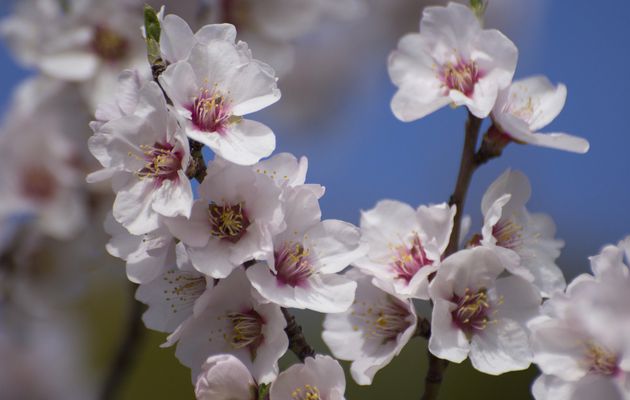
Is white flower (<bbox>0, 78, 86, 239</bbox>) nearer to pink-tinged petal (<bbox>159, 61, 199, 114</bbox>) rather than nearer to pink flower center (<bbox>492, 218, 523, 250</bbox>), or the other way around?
pink-tinged petal (<bbox>159, 61, 199, 114</bbox>)

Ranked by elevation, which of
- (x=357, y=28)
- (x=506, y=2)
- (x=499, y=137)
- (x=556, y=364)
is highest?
(x=499, y=137)

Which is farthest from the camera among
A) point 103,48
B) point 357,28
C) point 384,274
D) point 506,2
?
point 357,28

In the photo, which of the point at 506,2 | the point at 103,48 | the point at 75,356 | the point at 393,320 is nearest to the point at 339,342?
the point at 393,320

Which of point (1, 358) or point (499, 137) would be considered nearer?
point (499, 137)

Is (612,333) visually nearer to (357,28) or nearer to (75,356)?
(357,28)

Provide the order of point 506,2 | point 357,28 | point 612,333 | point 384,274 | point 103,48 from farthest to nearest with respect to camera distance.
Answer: point 357,28 < point 506,2 < point 103,48 < point 384,274 < point 612,333

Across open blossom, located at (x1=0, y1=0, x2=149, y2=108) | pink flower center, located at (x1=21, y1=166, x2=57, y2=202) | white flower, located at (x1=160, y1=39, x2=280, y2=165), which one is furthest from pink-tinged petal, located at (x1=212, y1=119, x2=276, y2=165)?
pink flower center, located at (x1=21, y1=166, x2=57, y2=202)

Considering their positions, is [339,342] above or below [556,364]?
below
